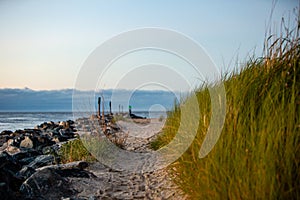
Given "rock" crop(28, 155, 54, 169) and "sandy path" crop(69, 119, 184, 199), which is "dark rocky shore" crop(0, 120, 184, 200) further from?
"rock" crop(28, 155, 54, 169)

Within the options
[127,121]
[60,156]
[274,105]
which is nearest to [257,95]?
[274,105]

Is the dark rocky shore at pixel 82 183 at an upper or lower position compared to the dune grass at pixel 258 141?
lower

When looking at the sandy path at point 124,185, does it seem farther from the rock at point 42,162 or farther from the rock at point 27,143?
the rock at point 27,143

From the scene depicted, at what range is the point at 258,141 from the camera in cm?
319

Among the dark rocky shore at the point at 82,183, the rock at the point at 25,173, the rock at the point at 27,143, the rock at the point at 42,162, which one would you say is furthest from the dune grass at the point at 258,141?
the rock at the point at 27,143

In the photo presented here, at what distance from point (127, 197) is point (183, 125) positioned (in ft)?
4.12

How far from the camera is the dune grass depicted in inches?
116

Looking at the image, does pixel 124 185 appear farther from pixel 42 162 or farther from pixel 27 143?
pixel 27 143

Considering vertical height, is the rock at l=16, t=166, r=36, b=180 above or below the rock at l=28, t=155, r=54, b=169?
above

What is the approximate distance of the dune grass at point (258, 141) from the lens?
2.95m

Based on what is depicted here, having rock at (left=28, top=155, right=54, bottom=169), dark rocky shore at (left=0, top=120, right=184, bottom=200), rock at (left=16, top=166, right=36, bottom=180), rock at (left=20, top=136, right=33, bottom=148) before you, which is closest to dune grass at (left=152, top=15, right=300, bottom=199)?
dark rocky shore at (left=0, top=120, right=184, bottom=200)

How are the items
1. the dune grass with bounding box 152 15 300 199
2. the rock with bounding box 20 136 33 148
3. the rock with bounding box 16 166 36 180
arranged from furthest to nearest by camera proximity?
the rock with bounding box 20 136 33 148 → the rock with bounding box 16 166 36 180 → the dune grass with bounding box 152 15 300 199

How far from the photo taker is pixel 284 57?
4.10m

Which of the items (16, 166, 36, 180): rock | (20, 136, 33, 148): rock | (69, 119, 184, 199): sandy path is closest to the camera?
(69, 119, 184, 199): sandy path
